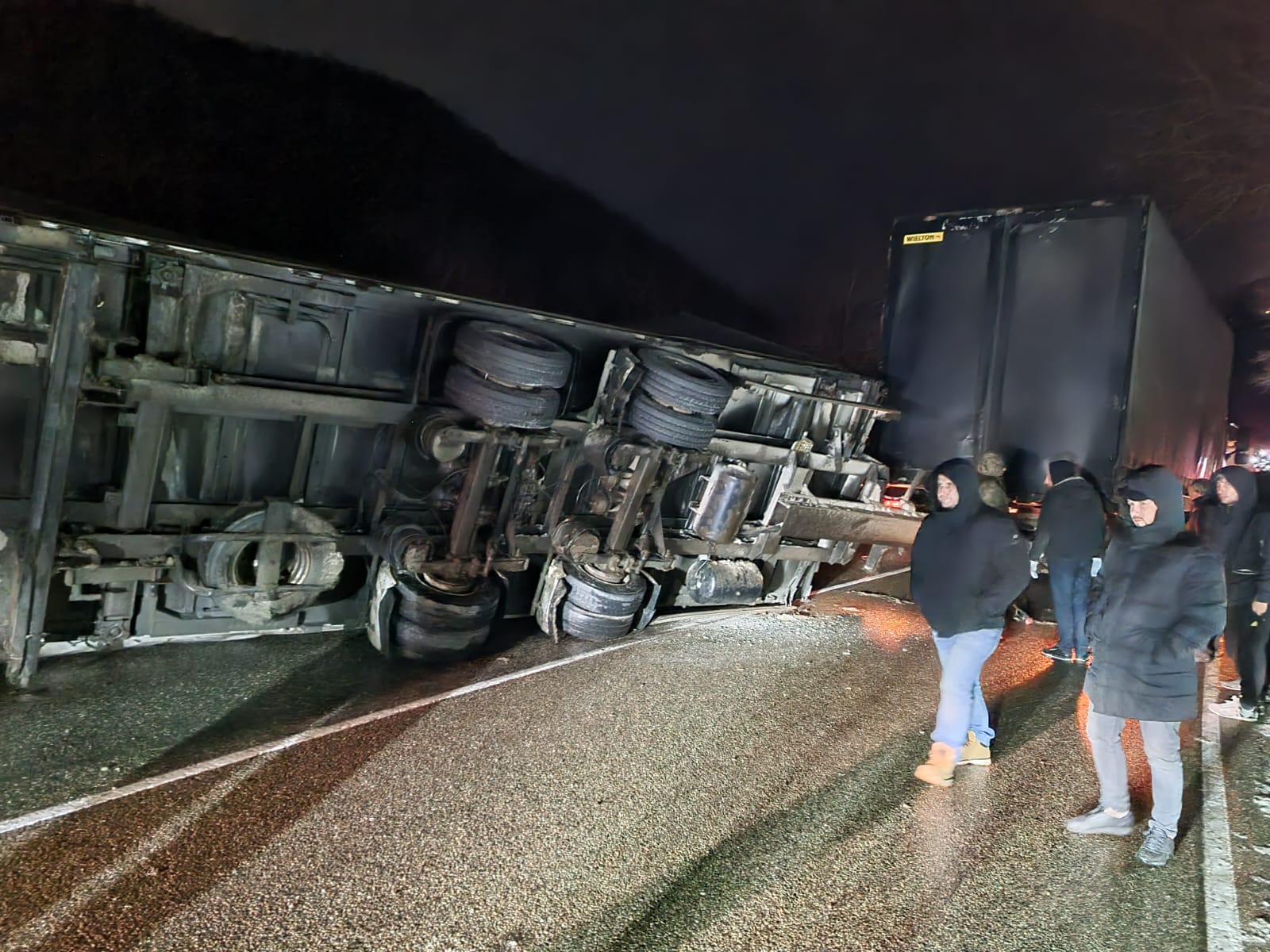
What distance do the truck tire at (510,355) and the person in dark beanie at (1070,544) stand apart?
3.73m

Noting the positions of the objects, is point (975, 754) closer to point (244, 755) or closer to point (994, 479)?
point (994, 479)

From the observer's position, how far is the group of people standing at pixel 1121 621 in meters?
3.20

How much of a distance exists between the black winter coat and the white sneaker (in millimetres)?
1197

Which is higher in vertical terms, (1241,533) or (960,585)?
(1241,533)

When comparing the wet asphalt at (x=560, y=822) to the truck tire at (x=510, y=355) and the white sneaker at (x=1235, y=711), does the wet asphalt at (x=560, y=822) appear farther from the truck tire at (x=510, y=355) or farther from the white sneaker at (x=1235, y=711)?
the truck tire at (x=510, y=355)

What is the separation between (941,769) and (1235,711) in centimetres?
276

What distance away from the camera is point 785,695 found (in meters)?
4.95

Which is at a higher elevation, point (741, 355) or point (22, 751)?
point (741, 355)

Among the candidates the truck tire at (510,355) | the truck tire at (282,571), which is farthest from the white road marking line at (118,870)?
the truck tire at (510,355)

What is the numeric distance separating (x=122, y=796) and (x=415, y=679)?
1.69 meters

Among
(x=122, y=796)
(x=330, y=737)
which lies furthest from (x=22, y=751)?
(x=330, y=737)

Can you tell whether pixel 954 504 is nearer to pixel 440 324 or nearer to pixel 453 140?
pixel 440 324

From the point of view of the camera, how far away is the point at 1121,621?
3.31 metres

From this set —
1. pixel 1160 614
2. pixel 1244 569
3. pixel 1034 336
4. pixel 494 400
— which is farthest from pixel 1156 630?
pixel 1034 336
